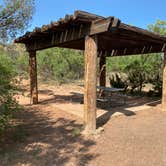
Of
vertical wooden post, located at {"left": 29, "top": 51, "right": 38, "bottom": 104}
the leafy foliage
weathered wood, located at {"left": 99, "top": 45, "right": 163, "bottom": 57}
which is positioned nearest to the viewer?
weathered wood, located at {"left": 99, "top": 45, "right": 163, "bottom": 57}

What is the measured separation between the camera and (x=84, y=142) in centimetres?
402

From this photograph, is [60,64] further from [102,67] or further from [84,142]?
[84,142]

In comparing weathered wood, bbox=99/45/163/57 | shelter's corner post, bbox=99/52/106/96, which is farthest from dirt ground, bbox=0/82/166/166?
shelter's corner post, bbox=99/52/106/96

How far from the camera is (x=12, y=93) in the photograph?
143 inches

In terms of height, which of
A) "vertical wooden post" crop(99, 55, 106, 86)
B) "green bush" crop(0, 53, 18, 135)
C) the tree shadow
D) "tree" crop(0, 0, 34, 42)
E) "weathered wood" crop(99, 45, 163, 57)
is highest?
Result: "tree" crop(0, 0, 34, 42)

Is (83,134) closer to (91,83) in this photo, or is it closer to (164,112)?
(91,83)

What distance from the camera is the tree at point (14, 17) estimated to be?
8305 mm

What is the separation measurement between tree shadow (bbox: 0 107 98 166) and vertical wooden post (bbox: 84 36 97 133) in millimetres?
366

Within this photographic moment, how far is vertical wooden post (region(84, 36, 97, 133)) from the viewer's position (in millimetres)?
4402

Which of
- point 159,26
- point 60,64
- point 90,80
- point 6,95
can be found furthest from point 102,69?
point 6,95

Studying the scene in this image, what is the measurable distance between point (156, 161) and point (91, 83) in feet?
6.60

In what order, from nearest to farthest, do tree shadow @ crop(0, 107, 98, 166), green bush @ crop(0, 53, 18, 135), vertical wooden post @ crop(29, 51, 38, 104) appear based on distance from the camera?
tree shadow @ crop(0, 107, 98, 166) < green bush @ crop(0, 53, 18, 135) < vertical wooden post @ crop(29, 51, 38, 104)

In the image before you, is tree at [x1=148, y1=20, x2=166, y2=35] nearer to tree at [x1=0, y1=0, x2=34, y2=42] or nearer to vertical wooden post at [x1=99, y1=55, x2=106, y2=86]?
vertical wooden post at [x1=99, y1=55, x2=106, y2=86]

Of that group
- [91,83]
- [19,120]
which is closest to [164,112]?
[91,83]
